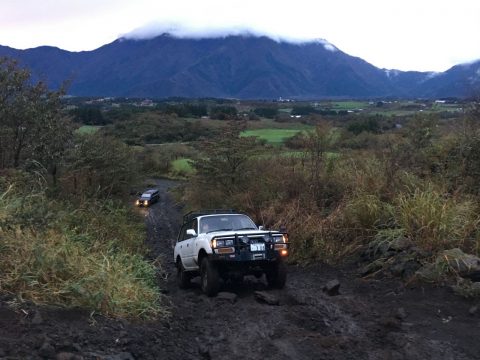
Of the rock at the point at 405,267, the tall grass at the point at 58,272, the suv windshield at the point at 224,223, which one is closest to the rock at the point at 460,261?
the rock at the point at 405,267

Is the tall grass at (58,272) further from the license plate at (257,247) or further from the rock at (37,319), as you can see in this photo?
the license plate at (257,247)

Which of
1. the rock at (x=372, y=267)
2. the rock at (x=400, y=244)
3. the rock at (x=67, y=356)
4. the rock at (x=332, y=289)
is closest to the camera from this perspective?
the rock at (x=67, y=356)

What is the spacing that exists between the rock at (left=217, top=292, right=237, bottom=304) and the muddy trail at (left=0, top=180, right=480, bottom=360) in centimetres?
2

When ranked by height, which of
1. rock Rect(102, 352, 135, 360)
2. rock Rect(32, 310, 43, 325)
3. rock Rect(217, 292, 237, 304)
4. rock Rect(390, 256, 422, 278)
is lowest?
rock Rect(217, 292, 237, 304)

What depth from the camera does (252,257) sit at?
9.42 meters

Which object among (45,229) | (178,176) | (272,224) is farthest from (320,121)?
(178,176)

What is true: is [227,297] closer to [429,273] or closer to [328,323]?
[328,323]

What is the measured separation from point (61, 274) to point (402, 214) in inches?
268

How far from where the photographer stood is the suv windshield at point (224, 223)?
10.9 m

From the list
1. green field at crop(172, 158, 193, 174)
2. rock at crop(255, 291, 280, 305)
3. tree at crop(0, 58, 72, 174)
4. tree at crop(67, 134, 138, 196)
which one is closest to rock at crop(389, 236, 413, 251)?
rock at crop(255, 291, 280, 305)

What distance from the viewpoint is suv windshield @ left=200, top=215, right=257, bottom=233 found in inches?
428

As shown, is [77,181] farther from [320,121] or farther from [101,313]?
[101,313]

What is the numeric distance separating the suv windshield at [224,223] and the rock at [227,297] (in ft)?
5.53

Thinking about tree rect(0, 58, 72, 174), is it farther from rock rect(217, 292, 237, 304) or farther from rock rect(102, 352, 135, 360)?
rock rect(102, 352, 135, 360)
